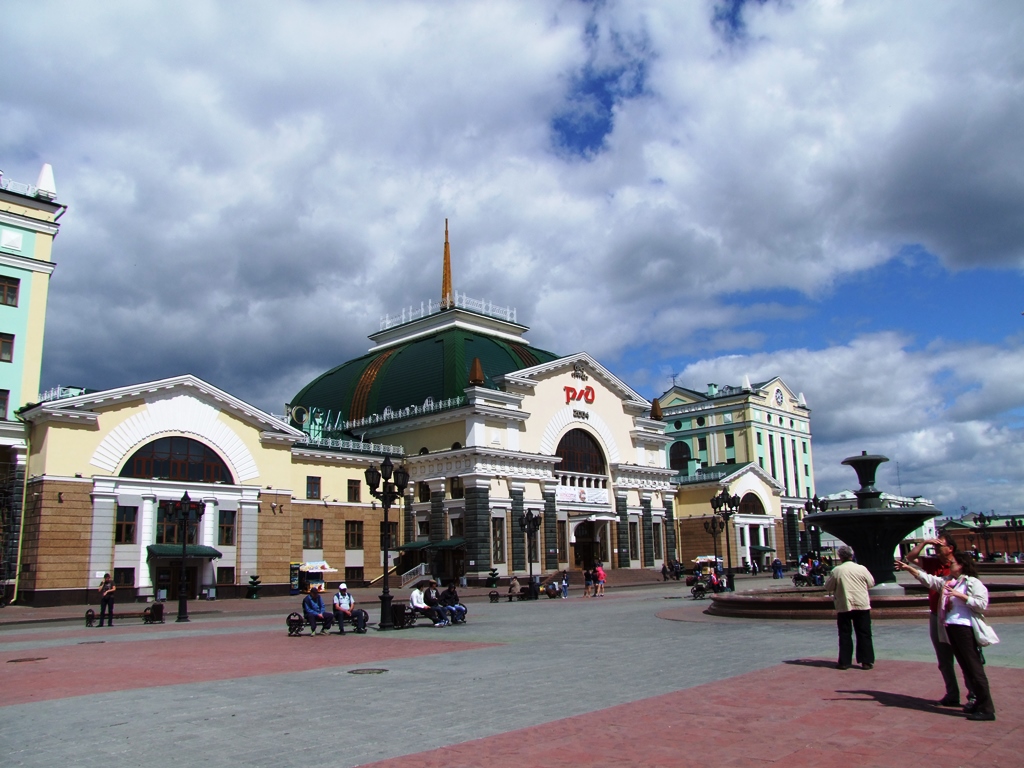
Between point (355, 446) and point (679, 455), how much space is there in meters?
51.0

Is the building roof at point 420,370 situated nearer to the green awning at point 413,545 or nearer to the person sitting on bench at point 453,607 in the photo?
the green awning at point 413,545

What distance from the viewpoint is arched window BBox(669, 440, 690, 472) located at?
95.3 m

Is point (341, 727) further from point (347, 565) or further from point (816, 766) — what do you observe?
point (347, 565)

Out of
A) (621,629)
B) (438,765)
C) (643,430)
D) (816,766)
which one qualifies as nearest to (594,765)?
(438,765)

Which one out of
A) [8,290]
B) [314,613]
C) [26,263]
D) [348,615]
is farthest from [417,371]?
[314,613]

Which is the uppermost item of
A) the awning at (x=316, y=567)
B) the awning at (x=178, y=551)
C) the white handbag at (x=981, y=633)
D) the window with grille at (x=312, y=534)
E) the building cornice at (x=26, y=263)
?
the building cornice at (x=26, y=263)

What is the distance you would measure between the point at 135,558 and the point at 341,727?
117 ft

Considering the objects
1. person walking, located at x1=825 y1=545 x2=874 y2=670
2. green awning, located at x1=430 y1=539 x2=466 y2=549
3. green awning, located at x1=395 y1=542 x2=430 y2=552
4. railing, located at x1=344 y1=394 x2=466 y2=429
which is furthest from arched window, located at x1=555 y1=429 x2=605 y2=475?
person walking, located at x1=825 y1=545 x2=874 y2=670

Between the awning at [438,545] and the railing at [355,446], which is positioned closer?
the awning at [438,545]

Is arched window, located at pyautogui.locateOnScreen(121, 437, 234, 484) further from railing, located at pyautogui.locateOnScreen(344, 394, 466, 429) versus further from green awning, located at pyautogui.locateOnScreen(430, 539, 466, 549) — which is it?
railing, located at pyautogui.locateOnScreen(344, 394, 466, 429)

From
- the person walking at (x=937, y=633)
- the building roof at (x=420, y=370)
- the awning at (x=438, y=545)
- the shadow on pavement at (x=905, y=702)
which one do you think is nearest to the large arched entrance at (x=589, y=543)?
the awning at (x=438, y=545)

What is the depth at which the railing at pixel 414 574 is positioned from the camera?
51.5 m

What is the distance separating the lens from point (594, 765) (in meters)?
7.32

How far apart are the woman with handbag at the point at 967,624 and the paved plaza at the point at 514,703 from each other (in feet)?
1.18
